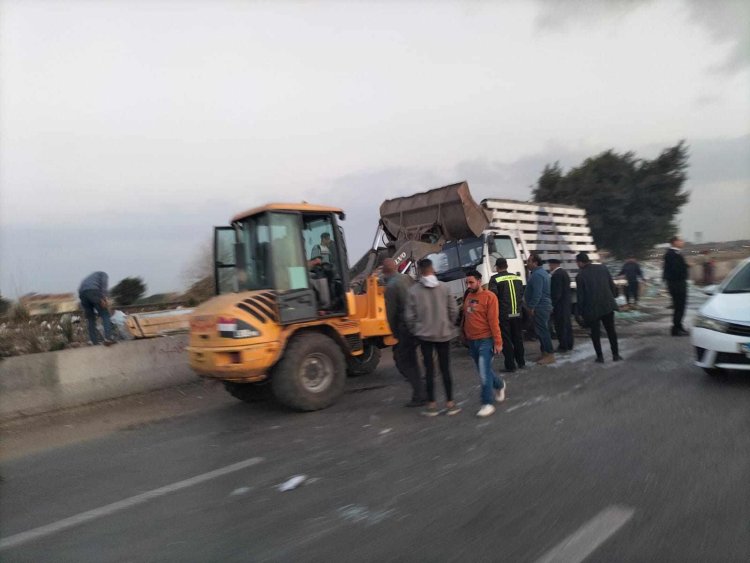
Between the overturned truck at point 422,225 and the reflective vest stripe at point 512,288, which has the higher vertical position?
the overturned truck at point 422,225

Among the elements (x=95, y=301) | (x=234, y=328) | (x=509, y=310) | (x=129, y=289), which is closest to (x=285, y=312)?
(x=234, y=328)

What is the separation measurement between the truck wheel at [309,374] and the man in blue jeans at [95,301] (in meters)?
3.65

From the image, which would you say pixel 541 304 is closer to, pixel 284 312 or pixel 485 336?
pixel 485 336

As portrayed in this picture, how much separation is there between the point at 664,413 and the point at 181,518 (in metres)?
4.65

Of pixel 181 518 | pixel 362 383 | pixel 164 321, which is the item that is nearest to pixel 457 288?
pixel 362 383

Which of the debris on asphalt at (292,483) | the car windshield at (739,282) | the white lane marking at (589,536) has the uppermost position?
the car windshield at (739,282)

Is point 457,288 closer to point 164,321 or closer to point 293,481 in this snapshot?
point 164,321

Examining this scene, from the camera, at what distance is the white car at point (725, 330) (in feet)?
19.3

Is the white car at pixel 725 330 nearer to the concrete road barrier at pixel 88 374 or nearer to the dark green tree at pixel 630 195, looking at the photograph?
the concrete road barrier at pixel 88 374

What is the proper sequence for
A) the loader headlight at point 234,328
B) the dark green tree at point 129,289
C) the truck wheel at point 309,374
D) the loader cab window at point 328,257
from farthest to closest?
1. the dark green tree at point 129,289
2. the loader cab window at point 328,257
3. the truck wheel at point 309,374
4. the loader headlight at point 234,328

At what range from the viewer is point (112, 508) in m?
4.10

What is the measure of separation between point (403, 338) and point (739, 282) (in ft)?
14.7

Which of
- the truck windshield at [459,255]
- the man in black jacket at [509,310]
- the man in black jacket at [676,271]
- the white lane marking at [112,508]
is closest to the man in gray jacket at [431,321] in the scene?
the man in black jacket at [509,310]

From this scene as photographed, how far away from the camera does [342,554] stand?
10.2ft
